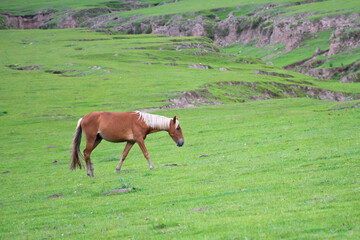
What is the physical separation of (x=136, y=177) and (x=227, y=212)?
8.62 m

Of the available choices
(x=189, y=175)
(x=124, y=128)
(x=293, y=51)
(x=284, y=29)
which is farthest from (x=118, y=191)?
(x=284, y=29)

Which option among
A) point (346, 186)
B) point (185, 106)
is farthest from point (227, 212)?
point (185, 106)

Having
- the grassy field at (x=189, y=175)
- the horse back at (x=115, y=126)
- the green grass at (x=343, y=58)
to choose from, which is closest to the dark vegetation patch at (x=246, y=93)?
the grassy field at (x=189, y=175)

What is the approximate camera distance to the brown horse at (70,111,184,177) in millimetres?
22234

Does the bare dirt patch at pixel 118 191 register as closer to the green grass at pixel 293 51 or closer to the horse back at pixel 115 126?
the horse back at pixel 115 126

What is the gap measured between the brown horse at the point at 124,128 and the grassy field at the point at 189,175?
4.36 feet

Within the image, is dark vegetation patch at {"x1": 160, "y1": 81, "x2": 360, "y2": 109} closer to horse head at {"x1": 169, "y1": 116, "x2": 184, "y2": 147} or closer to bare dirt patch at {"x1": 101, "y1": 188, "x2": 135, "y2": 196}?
horse head at {"x1": 169, "y1": 116, "x2": 184, "y2": 147}

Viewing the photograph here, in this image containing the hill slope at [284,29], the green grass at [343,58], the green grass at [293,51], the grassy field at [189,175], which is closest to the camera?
the grassy field at [189,175]

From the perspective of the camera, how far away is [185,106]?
59188mm

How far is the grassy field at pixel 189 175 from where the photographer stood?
39.2ft

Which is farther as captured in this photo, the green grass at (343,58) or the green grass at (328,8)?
the green grass at (328,8)

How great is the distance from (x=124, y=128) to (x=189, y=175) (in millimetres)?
4340

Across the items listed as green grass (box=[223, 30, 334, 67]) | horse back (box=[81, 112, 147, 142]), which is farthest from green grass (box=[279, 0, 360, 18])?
horse back (box=[81, 112, 147, 142])

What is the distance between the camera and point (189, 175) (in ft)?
65.4
